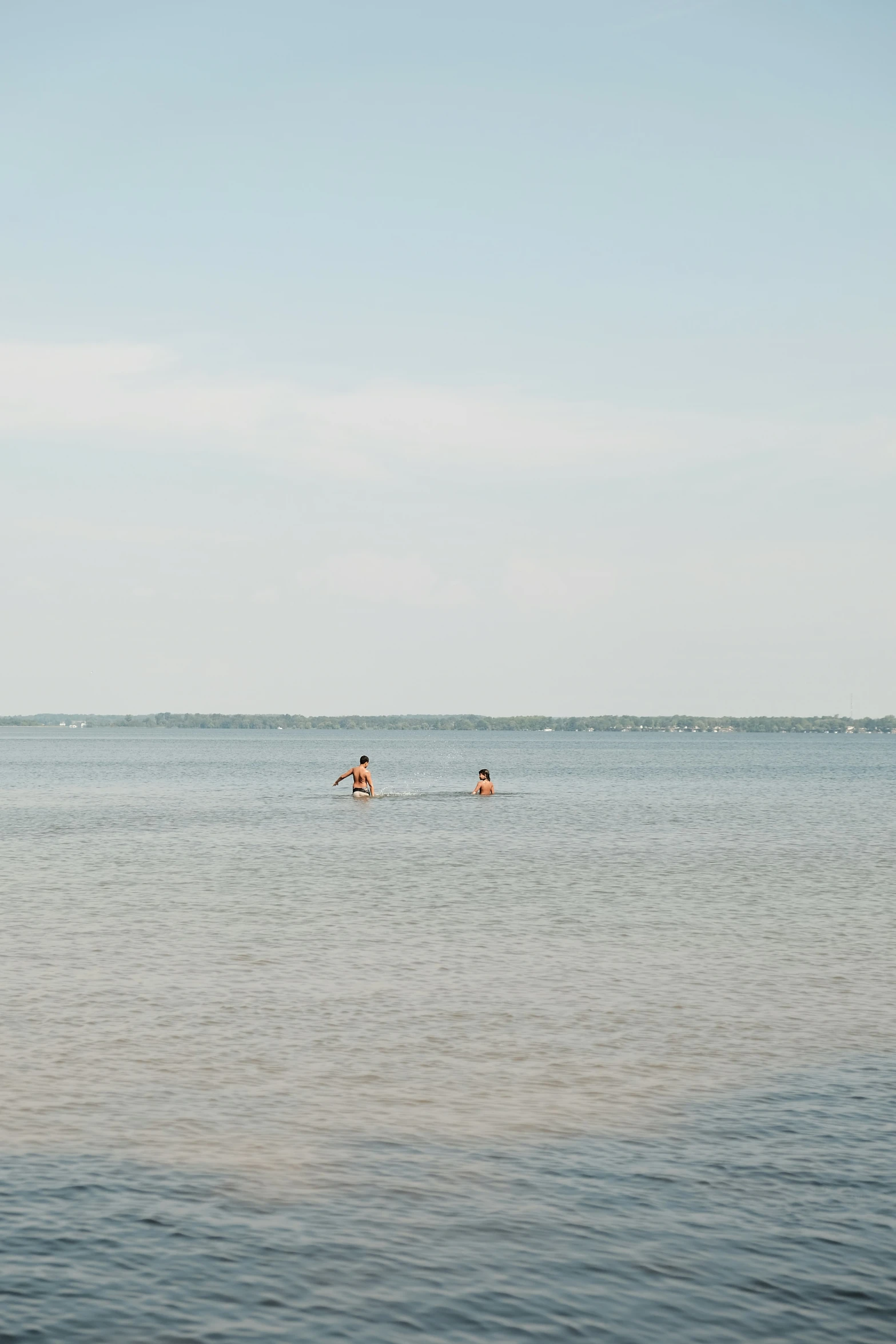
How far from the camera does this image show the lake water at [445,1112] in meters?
10.3

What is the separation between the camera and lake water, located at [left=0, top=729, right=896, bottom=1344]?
10.3 meters

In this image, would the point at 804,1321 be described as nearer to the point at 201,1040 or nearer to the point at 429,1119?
the point at 429,1119

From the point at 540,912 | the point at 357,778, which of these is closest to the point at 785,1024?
the point at 540,912

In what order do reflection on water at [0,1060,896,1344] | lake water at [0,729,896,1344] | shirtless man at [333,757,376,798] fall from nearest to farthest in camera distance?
reflection on water at [0,1060,896,1344] → lake water at [0,729,896,1344] → shirtless man at [333,757,376,798]

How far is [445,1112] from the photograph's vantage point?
1492cm

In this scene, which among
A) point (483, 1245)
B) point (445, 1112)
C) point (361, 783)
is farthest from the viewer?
point (361, 783)

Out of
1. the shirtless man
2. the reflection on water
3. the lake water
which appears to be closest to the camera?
the reflection on water

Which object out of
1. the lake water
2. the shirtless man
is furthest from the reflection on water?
the shirtless man

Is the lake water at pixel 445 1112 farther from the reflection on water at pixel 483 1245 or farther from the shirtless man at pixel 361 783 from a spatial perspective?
the shirtless man at pixel 361 783

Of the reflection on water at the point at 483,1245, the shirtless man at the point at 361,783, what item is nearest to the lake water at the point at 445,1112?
the reflection on water at the point at 483,1245

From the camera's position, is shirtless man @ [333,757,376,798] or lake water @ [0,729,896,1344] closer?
lake water @ [0,729,896,1344]

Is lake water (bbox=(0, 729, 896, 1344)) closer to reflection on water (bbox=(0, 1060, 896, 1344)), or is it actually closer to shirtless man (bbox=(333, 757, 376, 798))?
reflection on water (bbox=(0, 1060, 896, 1344))

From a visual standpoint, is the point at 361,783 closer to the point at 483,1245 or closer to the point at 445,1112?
the point at 445,1112

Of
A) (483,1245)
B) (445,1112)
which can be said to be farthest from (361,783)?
(483,1245)
